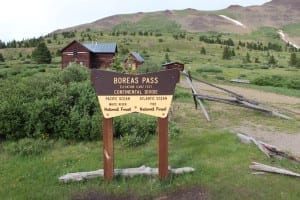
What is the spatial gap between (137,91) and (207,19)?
532 ft

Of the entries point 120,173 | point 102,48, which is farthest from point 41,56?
point 120,173

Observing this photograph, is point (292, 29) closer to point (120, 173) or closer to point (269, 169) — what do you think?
point (269, 169)

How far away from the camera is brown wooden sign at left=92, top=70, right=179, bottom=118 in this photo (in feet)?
27.4

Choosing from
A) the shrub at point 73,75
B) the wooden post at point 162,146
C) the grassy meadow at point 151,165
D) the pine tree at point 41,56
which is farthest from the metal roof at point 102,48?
the wooden post at point 162,146

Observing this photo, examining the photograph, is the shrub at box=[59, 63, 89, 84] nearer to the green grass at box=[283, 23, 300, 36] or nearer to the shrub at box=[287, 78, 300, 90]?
the shrub at box=[287, 78, 300, 90]

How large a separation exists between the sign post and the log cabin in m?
38.3

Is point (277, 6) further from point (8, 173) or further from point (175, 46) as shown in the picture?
point (8, 173)

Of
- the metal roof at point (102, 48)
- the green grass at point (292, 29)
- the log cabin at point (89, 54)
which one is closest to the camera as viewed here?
the log cabin at point (89, 54)

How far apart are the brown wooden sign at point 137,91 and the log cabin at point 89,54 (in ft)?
126

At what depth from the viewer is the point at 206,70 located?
3925 centimetres

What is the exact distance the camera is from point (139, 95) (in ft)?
27.4

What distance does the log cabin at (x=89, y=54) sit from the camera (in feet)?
154

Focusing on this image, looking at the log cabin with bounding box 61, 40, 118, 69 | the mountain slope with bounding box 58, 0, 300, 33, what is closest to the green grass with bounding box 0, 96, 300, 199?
the log cabin with bounding box 61, 40, 118, 69

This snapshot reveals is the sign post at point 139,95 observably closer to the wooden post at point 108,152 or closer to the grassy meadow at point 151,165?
the wooden post at point 108,152
